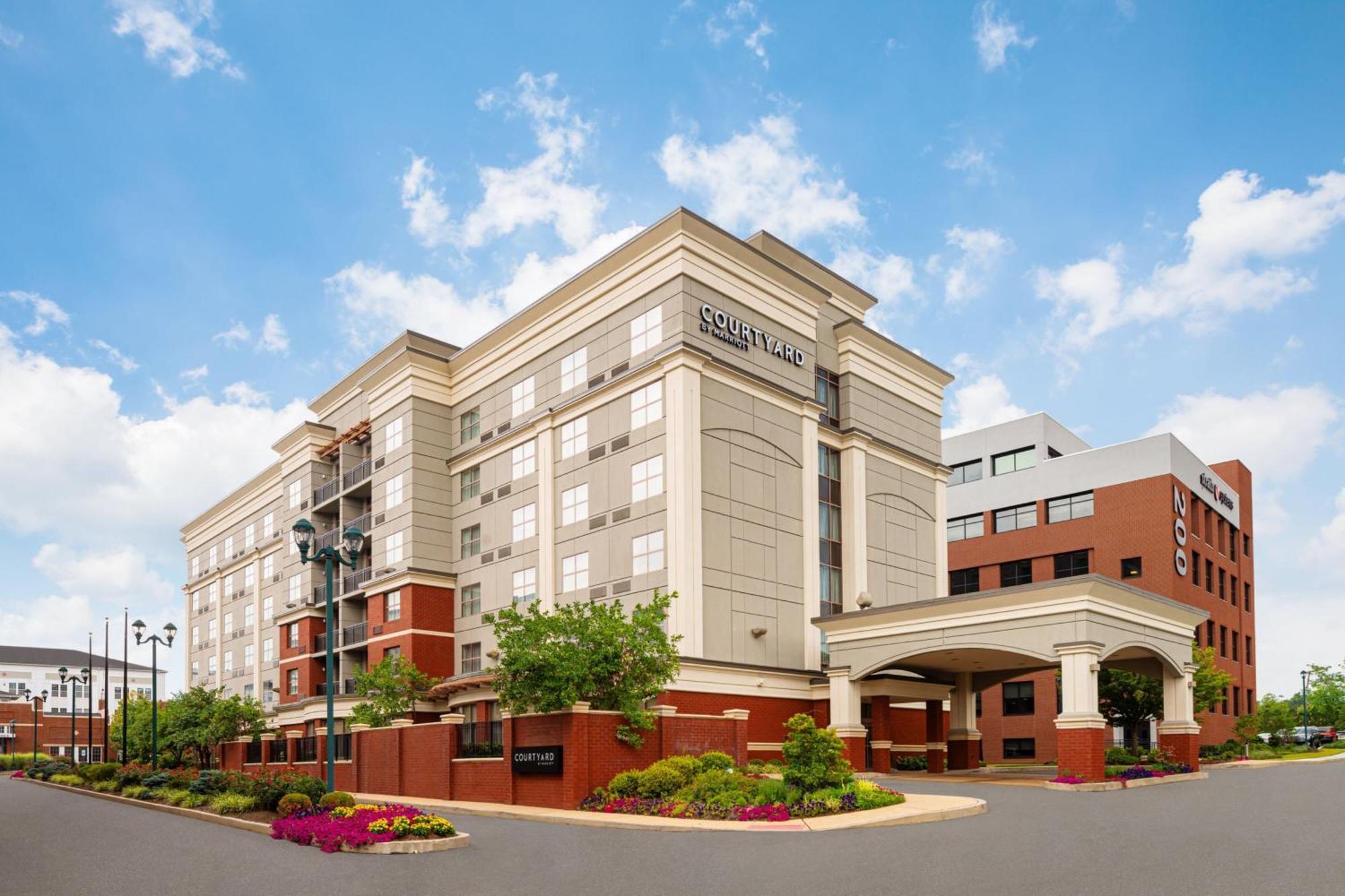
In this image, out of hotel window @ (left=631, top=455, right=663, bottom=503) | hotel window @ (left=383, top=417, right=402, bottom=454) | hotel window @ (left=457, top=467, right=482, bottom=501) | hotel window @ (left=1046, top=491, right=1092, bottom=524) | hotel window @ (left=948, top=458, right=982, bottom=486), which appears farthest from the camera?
hotel window @ (left=948, top=458, right=982, bottom=486)

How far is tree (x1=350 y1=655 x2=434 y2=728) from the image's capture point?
40.9 m

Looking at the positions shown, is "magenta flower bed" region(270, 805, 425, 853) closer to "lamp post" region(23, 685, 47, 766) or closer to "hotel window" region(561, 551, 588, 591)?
"hotel window" region(561, 551, 588, 591)

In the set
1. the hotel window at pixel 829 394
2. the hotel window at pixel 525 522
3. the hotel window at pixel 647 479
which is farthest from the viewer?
the hotel window at pixel 829 394

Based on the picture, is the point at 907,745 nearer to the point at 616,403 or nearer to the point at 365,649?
the point at 616,403

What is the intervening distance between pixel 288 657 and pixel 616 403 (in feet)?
90.0

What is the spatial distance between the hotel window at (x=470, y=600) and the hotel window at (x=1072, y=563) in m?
35.7

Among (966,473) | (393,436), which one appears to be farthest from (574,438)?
(966,473)

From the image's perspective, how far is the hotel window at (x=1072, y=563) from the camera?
64938 mm

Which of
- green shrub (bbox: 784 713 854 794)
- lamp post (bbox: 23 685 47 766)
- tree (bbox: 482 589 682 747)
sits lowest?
lamp post (bbox: 23 685 47 766)

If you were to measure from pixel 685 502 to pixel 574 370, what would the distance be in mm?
8723

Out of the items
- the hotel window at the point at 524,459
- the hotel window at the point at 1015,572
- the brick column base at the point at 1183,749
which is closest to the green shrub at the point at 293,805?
the hotel window at the point at 524,459

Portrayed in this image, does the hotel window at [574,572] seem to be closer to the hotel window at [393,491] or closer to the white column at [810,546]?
the white column at [810,546]

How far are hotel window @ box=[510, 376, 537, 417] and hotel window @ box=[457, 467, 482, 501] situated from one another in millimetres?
3671

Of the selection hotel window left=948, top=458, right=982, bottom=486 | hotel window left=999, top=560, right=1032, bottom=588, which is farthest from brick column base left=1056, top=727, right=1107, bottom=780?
hotel window left=948, top=458, right=982, bottom=486
